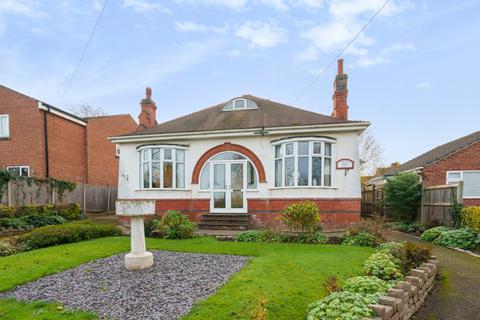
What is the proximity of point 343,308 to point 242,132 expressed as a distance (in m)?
9.95

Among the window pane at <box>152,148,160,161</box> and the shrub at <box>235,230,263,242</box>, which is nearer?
the shrub at <box>235,230,263,242</box>

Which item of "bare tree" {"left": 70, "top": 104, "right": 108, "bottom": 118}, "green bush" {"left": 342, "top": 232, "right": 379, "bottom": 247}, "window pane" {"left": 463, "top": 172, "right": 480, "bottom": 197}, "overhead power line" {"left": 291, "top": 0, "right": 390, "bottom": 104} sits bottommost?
"green bush" {"left": 342, "top": 232, "right": 379, "bottom": 247}

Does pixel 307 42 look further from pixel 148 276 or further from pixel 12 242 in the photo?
pixel 12 242

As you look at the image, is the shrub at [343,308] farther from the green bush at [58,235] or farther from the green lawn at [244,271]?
the green bush at [58,235]

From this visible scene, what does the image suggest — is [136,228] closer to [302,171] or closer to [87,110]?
[302,171]

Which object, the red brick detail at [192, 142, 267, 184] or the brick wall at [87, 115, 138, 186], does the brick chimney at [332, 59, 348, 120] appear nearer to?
the red brick detail at [192, 142, 267, 184]

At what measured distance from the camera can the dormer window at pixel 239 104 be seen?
1580 cm

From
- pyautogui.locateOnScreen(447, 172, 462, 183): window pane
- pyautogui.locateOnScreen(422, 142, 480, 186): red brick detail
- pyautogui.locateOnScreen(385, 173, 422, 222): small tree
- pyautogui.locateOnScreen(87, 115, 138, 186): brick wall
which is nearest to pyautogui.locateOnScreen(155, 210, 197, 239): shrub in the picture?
pyautogui.locateOnScreen(385, 173, 422, 222): small tree

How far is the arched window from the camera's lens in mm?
13117

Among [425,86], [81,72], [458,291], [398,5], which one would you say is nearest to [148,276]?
[458,291]

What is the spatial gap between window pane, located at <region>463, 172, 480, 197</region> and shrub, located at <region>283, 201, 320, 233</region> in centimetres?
1187

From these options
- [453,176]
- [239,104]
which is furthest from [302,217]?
[453,176]

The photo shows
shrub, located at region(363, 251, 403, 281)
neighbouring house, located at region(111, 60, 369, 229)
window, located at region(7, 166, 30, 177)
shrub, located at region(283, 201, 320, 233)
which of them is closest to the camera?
shrub, located at region(363, 251, 403, 281)

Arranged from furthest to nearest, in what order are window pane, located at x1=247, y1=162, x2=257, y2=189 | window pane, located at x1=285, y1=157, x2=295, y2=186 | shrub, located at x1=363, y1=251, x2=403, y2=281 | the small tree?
the small tree → window pane, located at x1=247, y1=162, x2=257, y2=189 → window pane, located at x1=285, y1=157, x2=295, y2=186 → shrub, located at x1=363, y1=251, x2=403, y2=281
